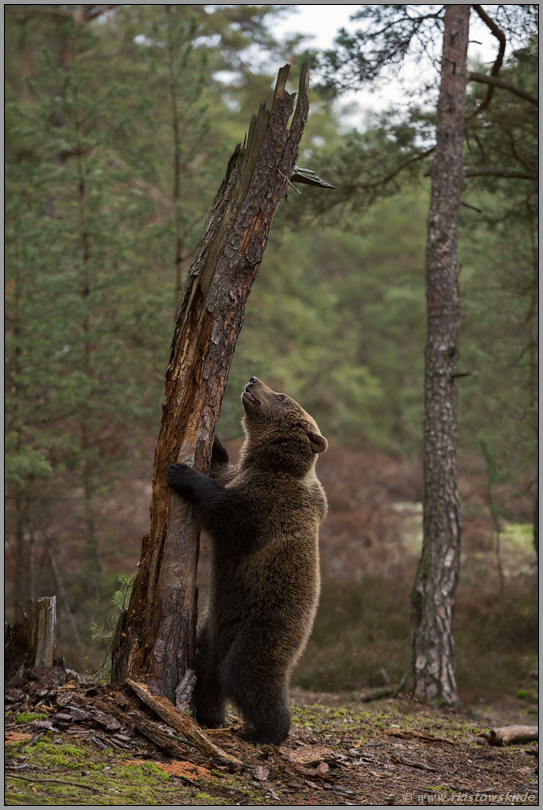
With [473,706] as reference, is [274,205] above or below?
above

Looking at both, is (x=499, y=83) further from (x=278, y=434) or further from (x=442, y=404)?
(x=278, y=434)

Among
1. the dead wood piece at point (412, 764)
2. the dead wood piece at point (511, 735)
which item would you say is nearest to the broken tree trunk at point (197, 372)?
the dead wood piece at point (412, 764)

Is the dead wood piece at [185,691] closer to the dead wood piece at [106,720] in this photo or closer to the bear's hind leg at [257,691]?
the bear's hind leg at [257,691]

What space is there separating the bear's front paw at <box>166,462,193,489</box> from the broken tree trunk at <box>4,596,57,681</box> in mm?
1240

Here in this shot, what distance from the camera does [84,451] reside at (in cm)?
1183

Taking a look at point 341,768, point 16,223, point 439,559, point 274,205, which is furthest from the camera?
point 16,223

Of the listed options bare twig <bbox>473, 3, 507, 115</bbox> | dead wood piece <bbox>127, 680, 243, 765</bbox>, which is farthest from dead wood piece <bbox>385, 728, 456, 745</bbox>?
bare twig <bbox>473, 3, 507, 115</bbox>

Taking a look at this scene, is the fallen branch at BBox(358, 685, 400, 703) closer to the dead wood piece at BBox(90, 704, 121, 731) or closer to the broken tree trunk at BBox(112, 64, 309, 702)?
the broken tree trunk at BBox(112, 64, 309, 702)

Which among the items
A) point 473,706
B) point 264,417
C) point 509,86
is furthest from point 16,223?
point 473,706

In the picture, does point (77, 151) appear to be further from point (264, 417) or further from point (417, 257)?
point (417, 257)

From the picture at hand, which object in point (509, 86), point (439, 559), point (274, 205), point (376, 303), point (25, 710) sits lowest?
point (25, 710)

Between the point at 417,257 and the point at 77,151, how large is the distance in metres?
20.5

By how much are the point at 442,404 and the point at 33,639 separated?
569cm

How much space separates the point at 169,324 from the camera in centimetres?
1335
